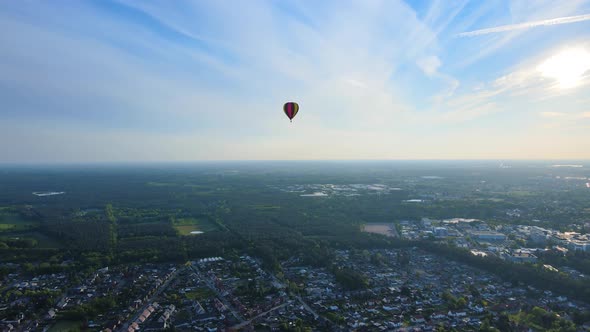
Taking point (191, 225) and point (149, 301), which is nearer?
point (149, 301)

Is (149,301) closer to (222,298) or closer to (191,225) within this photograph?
(222,298)

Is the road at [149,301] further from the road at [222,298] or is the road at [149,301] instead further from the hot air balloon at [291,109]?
the hot air balloon at [291,109]

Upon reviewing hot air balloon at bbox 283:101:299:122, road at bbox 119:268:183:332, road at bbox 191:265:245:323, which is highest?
hot air balloon at bbox 283:101:299:122

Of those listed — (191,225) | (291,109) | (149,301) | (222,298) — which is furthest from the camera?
(191,225)

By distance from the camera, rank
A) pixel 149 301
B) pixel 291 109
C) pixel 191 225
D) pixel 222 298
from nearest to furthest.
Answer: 1. pixel 149 301
2. pixel 222 298
3. pixel 291 109
4. pixel 191 225

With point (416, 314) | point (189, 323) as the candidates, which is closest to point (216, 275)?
point (189, 323)

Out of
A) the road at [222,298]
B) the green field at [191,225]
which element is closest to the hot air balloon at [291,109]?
the road at [222,298]

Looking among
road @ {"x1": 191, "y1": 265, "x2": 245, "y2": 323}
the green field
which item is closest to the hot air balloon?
road @ {"x1": 191, "y1": 265, "x2": 245, "y2": 323}

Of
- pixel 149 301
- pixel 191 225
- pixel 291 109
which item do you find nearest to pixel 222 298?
pixel 149 301

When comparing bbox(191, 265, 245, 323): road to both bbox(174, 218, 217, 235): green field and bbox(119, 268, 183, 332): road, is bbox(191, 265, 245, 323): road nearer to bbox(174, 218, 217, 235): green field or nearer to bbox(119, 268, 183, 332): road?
bbox(119, 268, 183, 332): road
